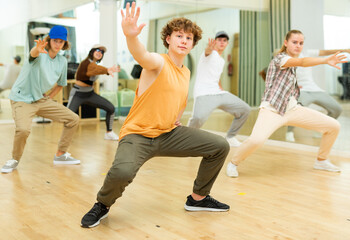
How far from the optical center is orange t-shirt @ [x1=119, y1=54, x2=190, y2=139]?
2.57 meters

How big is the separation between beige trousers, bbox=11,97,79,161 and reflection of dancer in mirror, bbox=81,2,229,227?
5.42ft

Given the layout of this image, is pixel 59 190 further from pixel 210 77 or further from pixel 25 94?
pixel 210 77

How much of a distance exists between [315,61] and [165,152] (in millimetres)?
1422

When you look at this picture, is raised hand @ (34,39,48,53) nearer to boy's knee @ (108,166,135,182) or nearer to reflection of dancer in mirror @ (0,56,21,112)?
boy's knee @ (108,166,135,182)

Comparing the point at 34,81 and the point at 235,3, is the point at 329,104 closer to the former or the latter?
the point at 235,3

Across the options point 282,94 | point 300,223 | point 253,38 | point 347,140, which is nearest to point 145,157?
point 300,223

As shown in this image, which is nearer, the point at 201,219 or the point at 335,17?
the point at 201,219

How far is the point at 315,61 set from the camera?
3389mm

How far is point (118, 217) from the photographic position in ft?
9.13

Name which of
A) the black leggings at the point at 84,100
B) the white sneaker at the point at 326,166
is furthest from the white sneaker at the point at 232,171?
the black leggings at the point at 84,100

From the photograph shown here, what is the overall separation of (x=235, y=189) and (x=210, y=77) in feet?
6.45

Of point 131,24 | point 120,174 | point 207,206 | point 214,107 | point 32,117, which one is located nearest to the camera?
point 131,24

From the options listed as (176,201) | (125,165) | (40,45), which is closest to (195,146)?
(125,165)

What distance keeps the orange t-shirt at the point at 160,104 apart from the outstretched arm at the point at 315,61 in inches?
45.3
